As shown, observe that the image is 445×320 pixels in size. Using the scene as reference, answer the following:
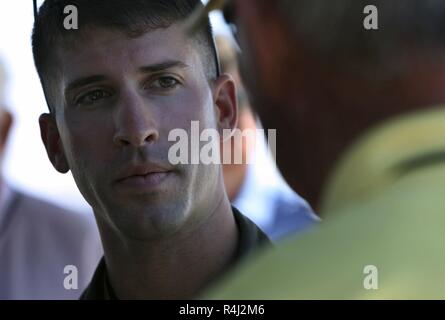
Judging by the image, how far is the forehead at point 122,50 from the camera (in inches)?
93.8

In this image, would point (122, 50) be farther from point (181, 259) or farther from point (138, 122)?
point (181, 259)

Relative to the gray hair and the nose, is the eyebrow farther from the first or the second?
the gray hair

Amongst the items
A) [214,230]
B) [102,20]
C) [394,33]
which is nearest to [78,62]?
[102,20]

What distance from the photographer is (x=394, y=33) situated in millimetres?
1138

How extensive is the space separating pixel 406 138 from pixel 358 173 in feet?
0.20

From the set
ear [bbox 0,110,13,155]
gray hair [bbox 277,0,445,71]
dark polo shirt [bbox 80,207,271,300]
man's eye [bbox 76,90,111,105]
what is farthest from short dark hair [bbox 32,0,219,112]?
ear [bbox 0,110,13,155]

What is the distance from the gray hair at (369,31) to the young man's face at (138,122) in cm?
116

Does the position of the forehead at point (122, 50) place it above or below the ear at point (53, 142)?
above

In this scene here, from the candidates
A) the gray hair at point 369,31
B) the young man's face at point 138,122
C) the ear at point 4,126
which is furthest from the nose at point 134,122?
the ear at point 4,126

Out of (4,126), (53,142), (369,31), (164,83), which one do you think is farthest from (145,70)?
(4,126)

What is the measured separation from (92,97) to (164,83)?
0.53 ft

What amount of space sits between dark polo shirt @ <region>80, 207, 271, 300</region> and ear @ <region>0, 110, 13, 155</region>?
178cm

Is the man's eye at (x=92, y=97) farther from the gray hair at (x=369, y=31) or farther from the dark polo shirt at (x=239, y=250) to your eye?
the gray hair at (x=369, y=31)

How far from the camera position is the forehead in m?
2.38
